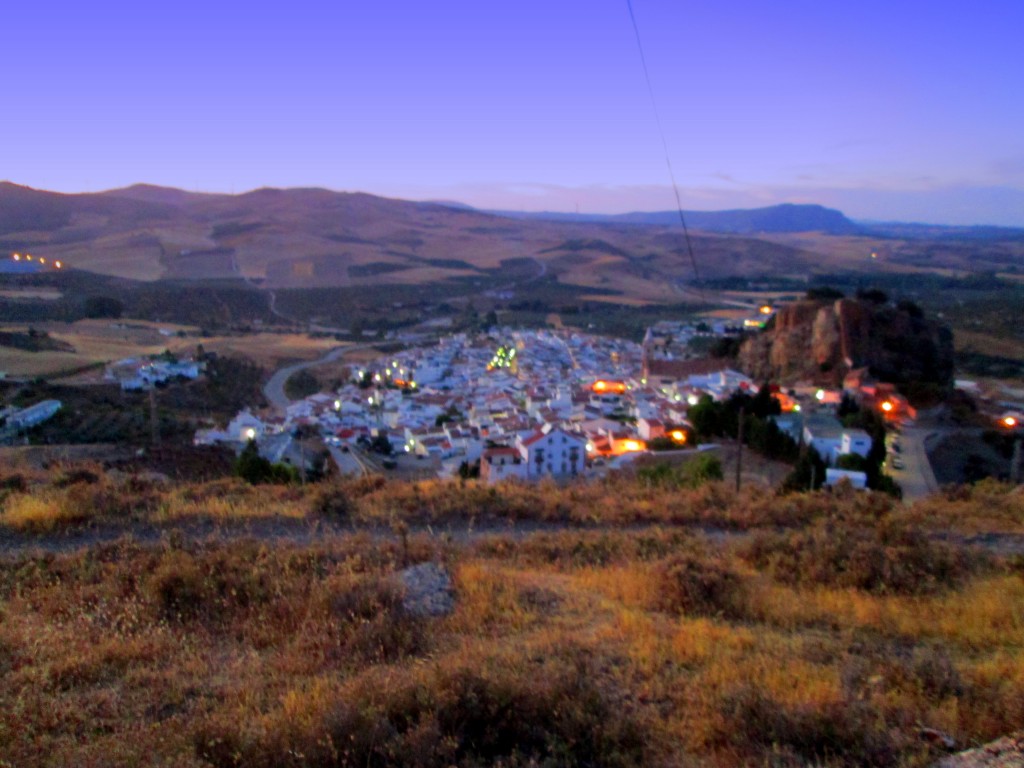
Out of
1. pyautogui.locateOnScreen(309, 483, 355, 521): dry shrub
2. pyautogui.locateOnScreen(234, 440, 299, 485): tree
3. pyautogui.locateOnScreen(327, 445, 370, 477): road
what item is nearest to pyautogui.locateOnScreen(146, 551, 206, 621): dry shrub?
pyautogui.locateOnScreen(309, 483, 355, 521): dry shrub

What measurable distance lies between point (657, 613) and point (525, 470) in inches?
556

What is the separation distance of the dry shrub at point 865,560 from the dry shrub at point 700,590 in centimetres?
80

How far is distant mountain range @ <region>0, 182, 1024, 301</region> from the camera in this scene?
76062mm

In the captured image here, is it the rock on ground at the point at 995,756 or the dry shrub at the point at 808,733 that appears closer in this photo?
the rock on ground at the point at 995,756

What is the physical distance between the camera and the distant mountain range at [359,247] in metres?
76.1

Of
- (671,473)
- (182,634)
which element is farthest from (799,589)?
(671,473)

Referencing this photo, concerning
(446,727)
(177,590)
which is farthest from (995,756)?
(177,590)

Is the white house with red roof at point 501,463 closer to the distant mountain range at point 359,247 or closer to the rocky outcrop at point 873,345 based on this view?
the rocky outcrop at point 873,345

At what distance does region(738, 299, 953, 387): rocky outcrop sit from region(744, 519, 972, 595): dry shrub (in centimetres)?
2751

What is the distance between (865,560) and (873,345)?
1164 inches

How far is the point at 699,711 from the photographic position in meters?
2.74

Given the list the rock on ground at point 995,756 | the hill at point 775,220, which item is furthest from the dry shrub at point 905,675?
the hill at point 775,220

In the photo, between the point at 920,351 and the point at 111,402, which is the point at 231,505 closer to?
the point at 111,402

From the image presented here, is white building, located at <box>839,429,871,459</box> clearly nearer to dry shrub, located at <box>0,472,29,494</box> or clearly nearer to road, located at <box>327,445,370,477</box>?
road, located at <box>327,445,370,477</box>
